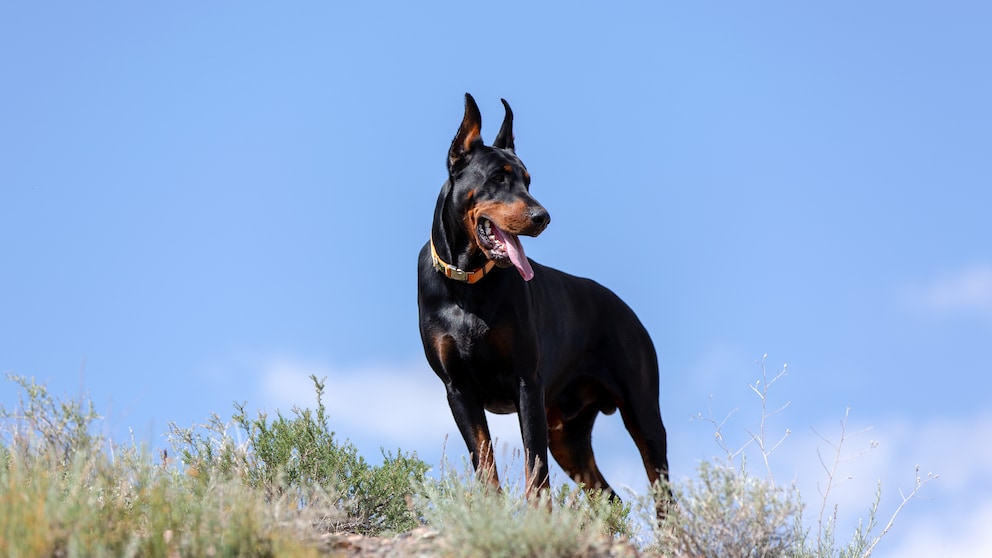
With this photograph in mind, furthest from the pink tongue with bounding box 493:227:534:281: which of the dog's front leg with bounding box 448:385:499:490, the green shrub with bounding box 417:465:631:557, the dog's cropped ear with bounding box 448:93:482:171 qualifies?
the green shrub with bounding box 417:465:631:557

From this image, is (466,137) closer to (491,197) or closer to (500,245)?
(491,197)

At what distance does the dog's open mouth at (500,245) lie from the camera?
6742 mm

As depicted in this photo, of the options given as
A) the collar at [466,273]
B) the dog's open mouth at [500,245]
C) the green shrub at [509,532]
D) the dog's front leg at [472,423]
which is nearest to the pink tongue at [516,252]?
the dog's open mouth at [500,245]

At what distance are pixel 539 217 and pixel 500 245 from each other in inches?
15.1

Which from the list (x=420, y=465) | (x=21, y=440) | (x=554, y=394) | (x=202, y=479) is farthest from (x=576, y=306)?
(x=21, y=440)

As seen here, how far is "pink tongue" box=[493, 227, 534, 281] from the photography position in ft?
22.1

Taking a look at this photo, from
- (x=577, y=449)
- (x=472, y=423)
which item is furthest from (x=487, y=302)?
(x=577, y=449)

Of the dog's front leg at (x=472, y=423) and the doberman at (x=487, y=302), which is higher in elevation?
the doberman at (x=487, y=302)

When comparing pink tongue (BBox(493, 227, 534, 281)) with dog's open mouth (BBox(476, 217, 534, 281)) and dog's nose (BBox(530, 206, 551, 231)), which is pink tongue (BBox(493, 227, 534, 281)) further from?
dog's nose (BBox(530, 206, 551, 231))

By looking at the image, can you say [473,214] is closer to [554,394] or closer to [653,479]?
[554,394]

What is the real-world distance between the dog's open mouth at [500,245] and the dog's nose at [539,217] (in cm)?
26

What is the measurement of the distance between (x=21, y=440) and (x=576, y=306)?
12.6 ft

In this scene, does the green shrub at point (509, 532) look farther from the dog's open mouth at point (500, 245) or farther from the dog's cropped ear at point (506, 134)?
the dog's cropped ear at point (506, 134)

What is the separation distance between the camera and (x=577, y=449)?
8.27 meters
